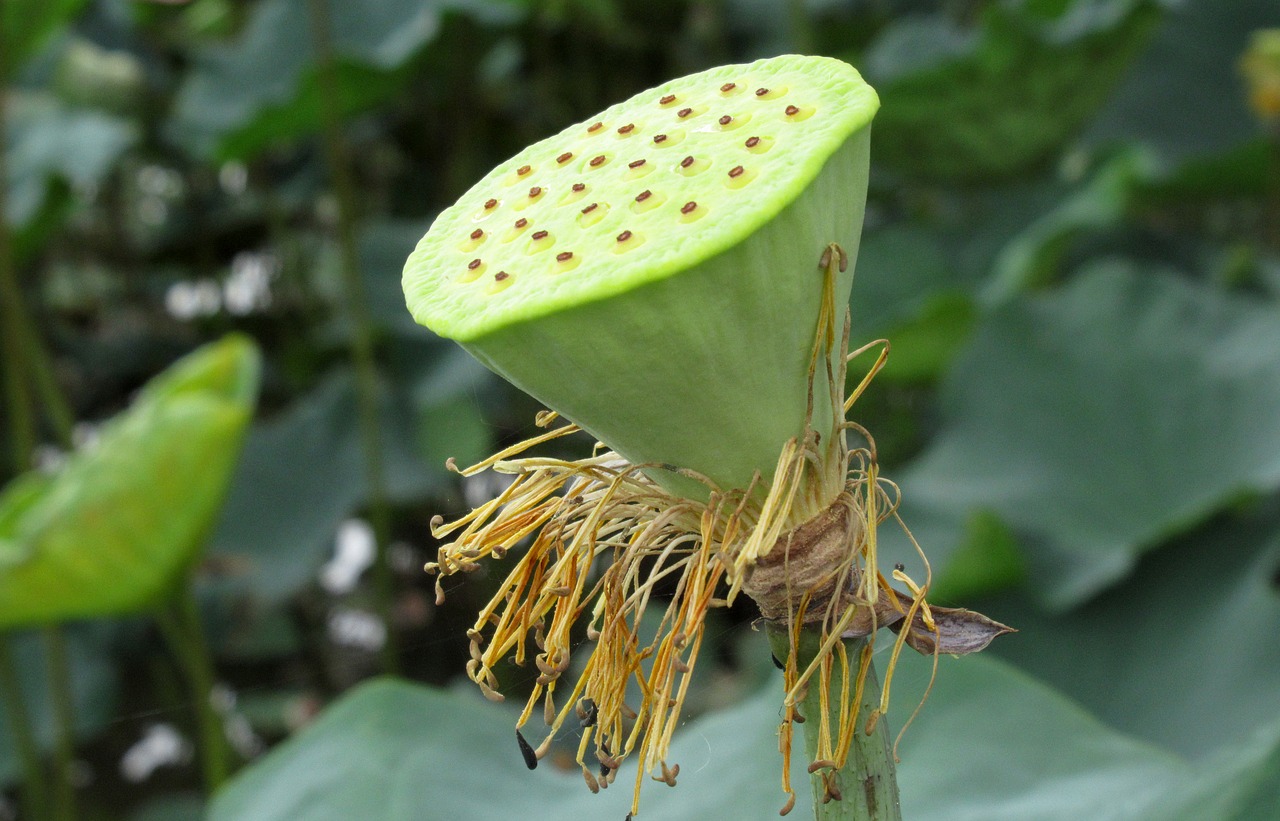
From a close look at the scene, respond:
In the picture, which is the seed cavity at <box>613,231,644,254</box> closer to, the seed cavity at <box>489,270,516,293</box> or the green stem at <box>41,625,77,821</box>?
the seed cavity at <box>489,270,516,293</box>

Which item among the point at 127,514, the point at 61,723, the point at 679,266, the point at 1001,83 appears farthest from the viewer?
the point at 1001,83

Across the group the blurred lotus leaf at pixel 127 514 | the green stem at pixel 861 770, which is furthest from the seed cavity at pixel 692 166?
the blurred lotus leaf at pixel 127 514

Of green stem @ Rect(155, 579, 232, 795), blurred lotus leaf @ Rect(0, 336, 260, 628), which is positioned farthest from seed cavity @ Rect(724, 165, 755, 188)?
green stem @ Rect(155, 579, 232, 795)

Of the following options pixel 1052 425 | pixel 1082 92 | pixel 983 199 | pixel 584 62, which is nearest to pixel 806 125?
pixel 1052 425

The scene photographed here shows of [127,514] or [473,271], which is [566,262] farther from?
[127,514]

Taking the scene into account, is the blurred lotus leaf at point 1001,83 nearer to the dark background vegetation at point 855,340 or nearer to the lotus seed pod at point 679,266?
the dark background vegetation at point 855,340

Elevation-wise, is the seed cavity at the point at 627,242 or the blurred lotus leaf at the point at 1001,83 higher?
the seed cavity at the point at 627,242

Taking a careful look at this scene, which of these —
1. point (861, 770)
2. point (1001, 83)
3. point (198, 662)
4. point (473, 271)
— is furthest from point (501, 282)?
point (1001, 83)
